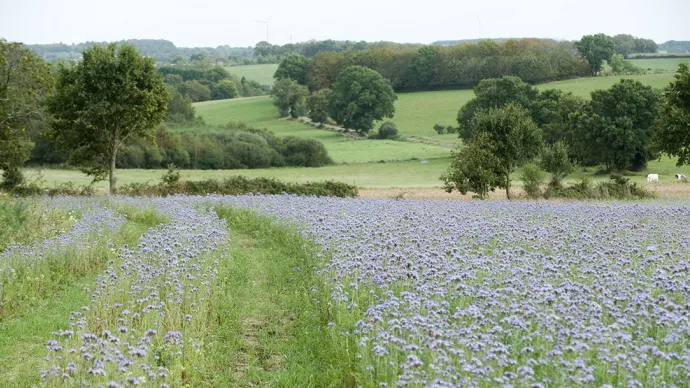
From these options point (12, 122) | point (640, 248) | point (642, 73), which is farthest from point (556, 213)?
point (642, 73)

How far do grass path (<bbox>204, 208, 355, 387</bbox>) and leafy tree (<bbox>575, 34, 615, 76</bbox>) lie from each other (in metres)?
106

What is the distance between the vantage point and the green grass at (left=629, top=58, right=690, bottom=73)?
116m

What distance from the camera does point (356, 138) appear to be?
9306 centimetres

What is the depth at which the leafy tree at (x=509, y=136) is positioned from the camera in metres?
40.1

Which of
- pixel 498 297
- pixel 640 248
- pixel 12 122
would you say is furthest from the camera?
pixel 12 122

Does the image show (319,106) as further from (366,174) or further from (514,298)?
A: (514,298)

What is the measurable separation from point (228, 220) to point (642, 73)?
328ft

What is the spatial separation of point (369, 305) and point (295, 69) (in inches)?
4655

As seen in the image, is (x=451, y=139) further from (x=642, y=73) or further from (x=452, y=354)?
(x=452, y=354)

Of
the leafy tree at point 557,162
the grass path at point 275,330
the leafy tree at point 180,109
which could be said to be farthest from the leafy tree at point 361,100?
the grass path at point 275,330

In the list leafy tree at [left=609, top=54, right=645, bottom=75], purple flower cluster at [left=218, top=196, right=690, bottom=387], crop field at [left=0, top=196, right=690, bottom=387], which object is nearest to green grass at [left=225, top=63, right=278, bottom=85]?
leafy tree at [left=609, top=54, right=645, bottom=75]

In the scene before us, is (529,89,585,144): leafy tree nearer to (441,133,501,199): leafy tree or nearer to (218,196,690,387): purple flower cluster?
(441,133,501,199): leafy tree

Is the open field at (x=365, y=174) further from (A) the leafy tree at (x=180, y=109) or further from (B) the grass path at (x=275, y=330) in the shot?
(B) the grass path at (x=275, y=330)

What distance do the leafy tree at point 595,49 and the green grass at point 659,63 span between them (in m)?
6.73
